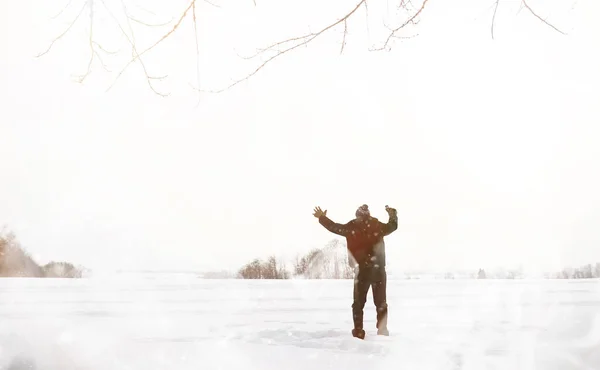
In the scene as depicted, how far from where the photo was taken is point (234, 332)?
813cm

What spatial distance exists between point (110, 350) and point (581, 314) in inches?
293

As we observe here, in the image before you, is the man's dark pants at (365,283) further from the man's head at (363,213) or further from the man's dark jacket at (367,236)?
the man's head at (363,213)

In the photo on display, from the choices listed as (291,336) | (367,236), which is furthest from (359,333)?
(367,236)

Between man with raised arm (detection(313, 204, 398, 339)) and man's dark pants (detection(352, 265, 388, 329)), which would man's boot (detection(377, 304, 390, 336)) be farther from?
man with raised arm (detection(313, 204, 398, 339))

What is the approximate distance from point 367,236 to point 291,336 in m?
1.53

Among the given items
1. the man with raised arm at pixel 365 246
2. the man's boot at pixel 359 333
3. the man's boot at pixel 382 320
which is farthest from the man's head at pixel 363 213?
the man's boot at pixel 359 333

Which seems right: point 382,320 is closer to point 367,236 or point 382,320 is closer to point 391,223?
point 367,236

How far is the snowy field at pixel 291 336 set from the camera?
604 centimetres

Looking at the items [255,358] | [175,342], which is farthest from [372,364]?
[175,342]

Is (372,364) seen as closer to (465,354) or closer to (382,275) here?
(465,354)

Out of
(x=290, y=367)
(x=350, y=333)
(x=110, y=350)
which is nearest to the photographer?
(x=290, y=367)

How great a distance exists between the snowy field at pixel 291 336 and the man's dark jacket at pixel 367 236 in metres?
0.95

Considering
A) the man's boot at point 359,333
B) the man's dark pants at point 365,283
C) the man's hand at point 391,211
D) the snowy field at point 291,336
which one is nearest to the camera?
the snowy field at point 291,336

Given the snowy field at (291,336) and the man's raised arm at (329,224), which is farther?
the man's raised arm at (329,224)
